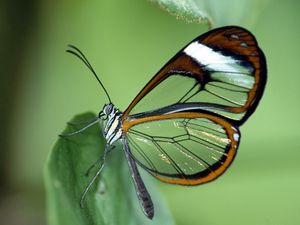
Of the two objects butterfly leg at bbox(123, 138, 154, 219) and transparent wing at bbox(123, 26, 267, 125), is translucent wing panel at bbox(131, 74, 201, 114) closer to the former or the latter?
transparent wing at bbox(123, 26, 267, 125)

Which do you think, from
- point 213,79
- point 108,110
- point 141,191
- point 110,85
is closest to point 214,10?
point 213,79

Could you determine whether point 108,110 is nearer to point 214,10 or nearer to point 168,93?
point 168,93

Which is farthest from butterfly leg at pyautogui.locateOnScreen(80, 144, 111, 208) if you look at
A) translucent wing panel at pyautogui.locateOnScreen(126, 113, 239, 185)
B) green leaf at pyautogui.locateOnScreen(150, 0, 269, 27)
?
green leaf at pyautogui.locateOnScreen(150, 0, 269, 27)

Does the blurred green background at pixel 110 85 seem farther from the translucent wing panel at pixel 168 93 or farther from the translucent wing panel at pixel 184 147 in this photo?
the translucent wing panel at pixel 168 93

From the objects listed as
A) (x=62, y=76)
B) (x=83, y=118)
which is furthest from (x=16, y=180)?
(x=83, y=118)

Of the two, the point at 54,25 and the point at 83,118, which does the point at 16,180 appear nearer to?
the point at 54,25

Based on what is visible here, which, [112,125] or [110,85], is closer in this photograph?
[112,125]
